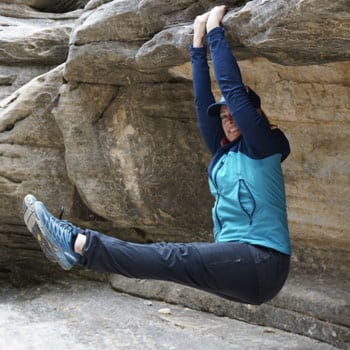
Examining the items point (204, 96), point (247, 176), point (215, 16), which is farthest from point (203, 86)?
point (247, 176)

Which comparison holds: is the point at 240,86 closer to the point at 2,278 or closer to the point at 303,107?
the point at 303,107

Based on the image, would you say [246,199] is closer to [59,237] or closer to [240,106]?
[240,106]

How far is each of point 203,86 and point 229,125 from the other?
0.29 meters

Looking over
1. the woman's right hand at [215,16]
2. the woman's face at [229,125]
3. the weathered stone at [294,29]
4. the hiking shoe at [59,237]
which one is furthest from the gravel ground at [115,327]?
the woman's right hand at [215,16]

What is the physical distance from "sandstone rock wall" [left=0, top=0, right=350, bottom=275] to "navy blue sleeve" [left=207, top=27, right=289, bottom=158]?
25cm

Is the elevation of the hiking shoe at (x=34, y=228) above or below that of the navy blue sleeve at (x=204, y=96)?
below

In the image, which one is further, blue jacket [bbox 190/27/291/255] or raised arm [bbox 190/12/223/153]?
raised arm [bbox 190/12/223/153]

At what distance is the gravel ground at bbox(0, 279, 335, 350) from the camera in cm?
512

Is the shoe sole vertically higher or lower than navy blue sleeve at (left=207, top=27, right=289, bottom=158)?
lower

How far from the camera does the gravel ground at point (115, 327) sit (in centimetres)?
512

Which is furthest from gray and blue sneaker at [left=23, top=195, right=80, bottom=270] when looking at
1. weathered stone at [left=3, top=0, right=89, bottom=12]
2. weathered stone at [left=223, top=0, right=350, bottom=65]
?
weathered stone at [left=3, top=0, right=89, bottom=12]

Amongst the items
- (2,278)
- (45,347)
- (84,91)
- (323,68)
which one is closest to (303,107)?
(323,68)

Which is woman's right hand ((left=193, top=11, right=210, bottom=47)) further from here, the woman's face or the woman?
the woman's face

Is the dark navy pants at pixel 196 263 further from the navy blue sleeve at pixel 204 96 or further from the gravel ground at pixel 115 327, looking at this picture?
the gravel ground at pixel 115 327
